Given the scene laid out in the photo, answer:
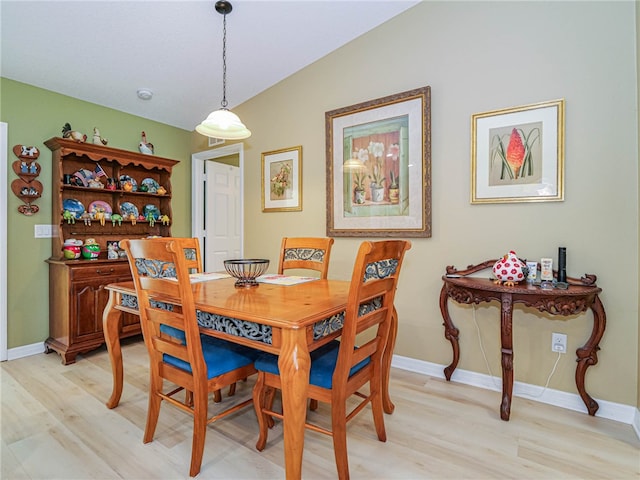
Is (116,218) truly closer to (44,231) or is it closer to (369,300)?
(44,231)

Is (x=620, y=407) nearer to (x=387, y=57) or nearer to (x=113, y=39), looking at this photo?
(x=387, y=57)

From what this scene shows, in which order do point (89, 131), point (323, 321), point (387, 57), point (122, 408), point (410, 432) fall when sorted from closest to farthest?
point (323, 321) < point (410, 432) < point (122, 408) < point (387, 57) < point (89, 131)

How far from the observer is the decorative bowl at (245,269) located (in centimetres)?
194

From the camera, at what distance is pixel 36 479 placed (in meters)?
1.52

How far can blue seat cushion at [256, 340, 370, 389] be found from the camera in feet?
4.93

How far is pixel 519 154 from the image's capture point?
2268 millimetres

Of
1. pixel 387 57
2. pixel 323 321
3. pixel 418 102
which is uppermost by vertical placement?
pixel 387 57

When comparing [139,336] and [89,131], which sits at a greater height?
[89,131]

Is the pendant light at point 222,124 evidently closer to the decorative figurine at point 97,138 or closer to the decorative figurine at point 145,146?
the decorative figurine at point 97,138

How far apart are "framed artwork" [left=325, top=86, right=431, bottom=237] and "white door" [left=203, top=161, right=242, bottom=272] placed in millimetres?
1785

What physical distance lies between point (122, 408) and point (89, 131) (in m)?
2.70

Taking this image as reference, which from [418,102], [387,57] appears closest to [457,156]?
[418,102]

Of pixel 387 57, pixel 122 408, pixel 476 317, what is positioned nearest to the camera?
pixel 122 408

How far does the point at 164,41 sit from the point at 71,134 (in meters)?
1.23
